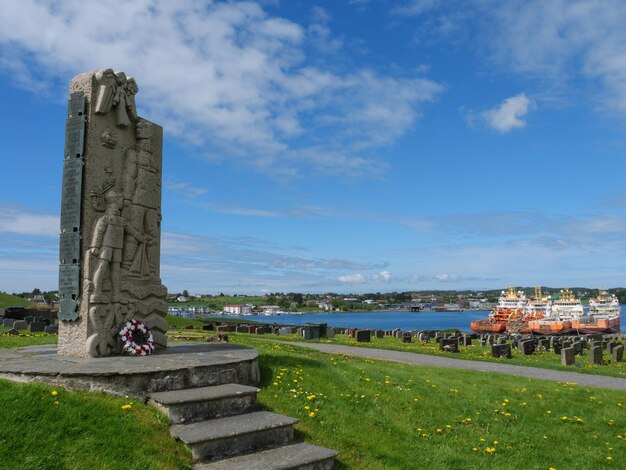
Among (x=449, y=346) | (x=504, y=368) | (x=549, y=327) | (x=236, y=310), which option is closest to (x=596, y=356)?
(x=449, y=346)

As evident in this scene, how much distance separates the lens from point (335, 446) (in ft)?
22.3

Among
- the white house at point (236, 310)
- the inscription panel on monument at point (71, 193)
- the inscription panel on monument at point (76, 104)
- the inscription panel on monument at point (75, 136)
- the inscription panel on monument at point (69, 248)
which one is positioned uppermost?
the inscription panel on monument at point (76, 104)

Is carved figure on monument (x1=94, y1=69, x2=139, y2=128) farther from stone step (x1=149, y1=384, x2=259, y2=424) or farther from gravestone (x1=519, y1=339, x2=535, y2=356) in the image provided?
gravestone (x1=519, y1=339, x2=535, y2=356)

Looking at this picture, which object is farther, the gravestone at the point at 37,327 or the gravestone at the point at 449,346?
→ the gravestone at the point at 449,346

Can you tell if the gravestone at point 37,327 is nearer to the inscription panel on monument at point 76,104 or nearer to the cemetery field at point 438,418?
the inscription panel on monument at point 76,104

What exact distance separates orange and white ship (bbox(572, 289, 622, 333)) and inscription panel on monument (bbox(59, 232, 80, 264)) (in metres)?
52.9

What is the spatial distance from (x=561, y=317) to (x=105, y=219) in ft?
210

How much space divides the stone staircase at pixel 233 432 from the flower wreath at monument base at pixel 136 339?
2464 millimetres

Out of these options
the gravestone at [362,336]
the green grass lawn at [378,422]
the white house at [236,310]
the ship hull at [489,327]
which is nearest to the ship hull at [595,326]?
the ship hull at [489,327]

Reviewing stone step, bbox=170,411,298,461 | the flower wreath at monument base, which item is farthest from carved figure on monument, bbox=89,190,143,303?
stone step, bbox=170,411,298,461

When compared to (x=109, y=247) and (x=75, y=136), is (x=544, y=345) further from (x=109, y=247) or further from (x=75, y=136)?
(x=75, y=136)

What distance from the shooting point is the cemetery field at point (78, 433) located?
4777 millimetres

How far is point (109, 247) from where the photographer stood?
29.9 ft

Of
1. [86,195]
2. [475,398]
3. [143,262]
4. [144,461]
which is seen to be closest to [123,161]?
[86,195]
